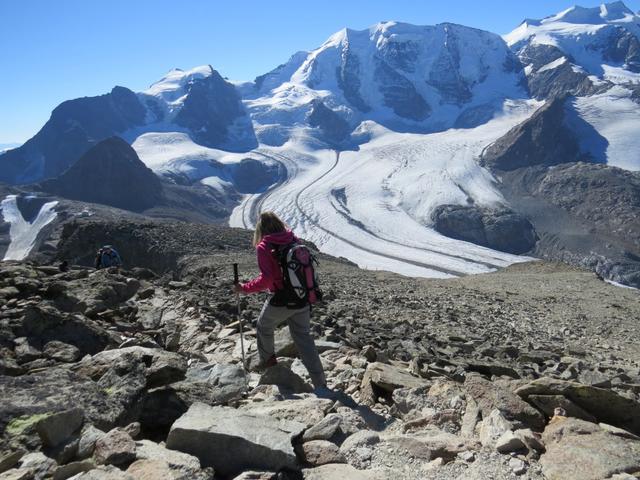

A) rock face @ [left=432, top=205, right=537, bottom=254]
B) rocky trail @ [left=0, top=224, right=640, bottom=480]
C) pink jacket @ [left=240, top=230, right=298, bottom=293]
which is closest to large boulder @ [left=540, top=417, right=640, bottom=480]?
rocky trail @ [left=0, top=224, right=640, bottom=480]

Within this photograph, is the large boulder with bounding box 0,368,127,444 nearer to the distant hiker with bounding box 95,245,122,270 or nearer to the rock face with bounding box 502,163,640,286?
the distant hiker with bounding box 95,245,122,270

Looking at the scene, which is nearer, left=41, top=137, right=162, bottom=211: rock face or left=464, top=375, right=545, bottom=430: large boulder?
left=464, top=375, right=545, bottom=430: large boulder

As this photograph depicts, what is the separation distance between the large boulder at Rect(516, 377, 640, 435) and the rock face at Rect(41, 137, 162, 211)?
400 feet

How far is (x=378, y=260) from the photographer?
74188 millimetres

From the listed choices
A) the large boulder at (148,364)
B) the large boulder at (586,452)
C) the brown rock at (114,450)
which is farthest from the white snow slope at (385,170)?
the brown rock at (114,450)

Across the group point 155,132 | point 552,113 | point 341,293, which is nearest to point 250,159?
point 155,132

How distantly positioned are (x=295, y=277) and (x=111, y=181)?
135 meters

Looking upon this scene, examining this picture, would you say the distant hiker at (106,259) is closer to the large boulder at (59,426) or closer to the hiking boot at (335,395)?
the hiking boot at (335,395)

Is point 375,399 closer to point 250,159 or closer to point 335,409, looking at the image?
point 335,409

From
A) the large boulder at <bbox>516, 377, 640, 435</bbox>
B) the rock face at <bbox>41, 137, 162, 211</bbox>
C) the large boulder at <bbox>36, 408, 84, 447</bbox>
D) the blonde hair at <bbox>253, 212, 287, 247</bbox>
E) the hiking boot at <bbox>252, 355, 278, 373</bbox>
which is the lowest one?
the large boulder at <bbox>516, 377, 640, 435</bbox>

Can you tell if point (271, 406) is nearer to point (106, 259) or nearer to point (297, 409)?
point (297, 409)

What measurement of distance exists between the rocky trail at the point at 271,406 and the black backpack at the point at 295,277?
35.0 inches

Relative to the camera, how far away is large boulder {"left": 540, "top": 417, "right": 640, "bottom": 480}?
3.99m

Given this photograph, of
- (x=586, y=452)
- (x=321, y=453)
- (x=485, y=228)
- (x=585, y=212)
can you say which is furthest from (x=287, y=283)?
(x=585, y=212)
